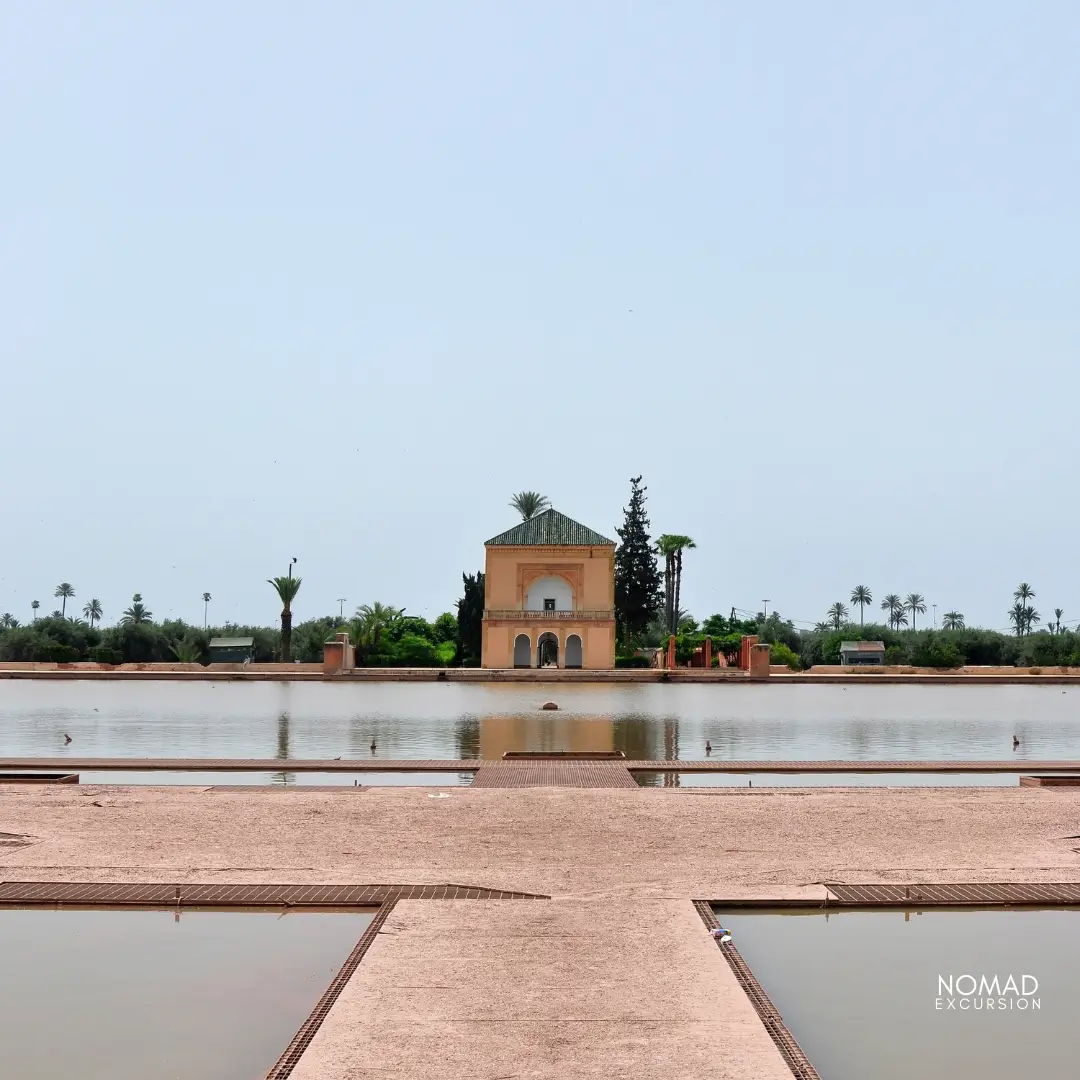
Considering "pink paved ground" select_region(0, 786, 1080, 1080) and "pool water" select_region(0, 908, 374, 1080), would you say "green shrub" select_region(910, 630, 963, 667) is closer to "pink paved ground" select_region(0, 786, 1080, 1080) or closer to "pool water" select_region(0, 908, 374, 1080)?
"pink paved ground" select_region(0, 786, 1080, 1080)

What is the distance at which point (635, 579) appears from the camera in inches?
1861

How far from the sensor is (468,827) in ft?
25.3

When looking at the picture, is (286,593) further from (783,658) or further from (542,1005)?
(542,1005)

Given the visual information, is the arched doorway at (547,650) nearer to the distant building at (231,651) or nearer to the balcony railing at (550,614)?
the balcony railing at (550,614)

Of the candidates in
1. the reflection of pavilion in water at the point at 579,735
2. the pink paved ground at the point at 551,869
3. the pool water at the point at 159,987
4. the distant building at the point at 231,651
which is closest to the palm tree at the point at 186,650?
the distant building at the point at 231,651

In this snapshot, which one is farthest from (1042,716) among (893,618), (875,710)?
(893,618)

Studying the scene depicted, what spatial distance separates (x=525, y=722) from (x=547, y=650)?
2574cm

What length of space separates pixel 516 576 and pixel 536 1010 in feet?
129

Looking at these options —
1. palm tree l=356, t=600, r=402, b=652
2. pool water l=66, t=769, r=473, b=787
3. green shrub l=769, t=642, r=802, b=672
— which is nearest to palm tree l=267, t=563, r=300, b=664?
palm tree l=356, t=600, r=402, b=652

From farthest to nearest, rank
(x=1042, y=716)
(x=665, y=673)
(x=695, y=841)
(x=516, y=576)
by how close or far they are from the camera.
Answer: (x=516, y=576) < (x=665, y=673) < (x=1042, y=716) < (x=695, y=841)

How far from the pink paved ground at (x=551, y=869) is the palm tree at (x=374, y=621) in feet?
119

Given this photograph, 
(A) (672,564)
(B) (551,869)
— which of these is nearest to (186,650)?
(A) (672,564)

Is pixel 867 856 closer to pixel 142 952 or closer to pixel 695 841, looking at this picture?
pixel 695 841

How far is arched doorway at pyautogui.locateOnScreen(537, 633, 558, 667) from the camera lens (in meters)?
43.2
